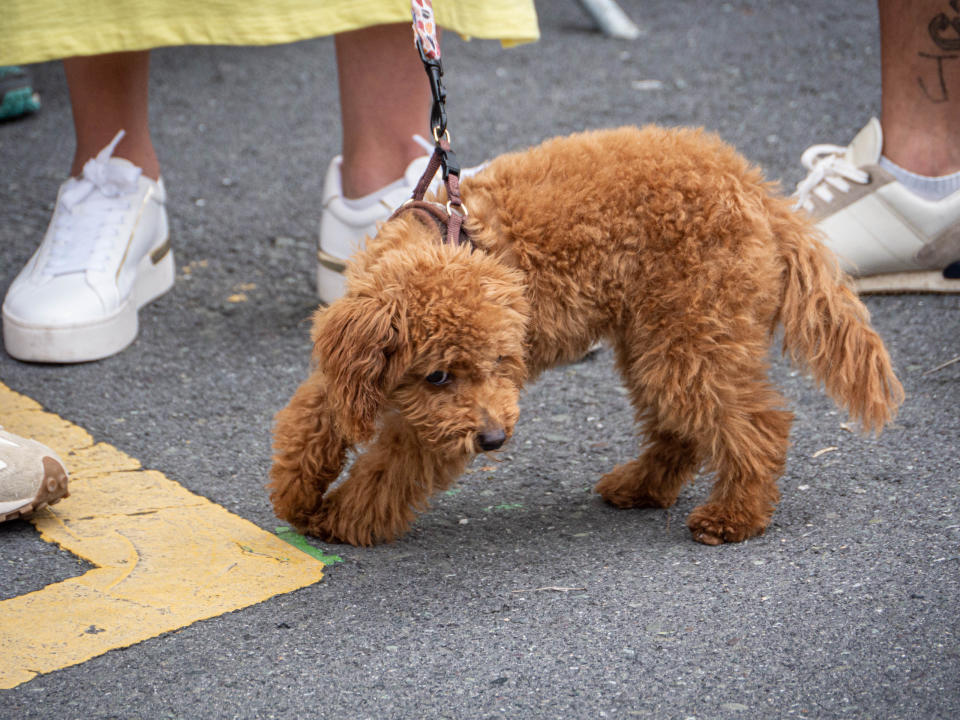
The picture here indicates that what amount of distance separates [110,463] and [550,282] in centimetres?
135

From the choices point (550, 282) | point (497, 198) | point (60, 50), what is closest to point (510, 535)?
point (550, 282)

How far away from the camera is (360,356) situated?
7.02 ft

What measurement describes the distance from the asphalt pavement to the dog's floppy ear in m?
0.43

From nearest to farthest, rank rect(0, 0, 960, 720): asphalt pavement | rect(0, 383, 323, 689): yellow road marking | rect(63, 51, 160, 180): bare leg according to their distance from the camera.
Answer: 1. rect(0, 0, 960, 720): asphalt pavement
2. rect(0, 383, 323, 689): yellow road marking
3. rect(63, 51, 160, 180): bare leg

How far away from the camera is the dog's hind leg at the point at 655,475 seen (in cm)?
266

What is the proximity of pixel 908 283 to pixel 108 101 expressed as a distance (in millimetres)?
2862

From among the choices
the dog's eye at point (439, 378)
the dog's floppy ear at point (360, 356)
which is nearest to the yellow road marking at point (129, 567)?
the dog's floppy ear at point (360, 356)

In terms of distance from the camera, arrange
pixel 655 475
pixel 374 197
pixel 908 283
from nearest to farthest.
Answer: pixel 655 475 → pixel 374 197 → pixel 908 283

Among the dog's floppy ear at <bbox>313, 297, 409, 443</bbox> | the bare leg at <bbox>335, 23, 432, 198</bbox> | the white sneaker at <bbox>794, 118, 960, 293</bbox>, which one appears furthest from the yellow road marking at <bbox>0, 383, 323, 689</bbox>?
the white sneaker at <bbox>794, 118, 960, 293</bbox>

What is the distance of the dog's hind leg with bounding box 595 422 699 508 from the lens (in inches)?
105

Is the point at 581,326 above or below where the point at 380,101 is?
below

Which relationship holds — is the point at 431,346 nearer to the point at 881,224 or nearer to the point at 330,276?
the point at 330,276

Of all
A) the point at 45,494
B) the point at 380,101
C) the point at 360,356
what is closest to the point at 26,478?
the point at 45,494

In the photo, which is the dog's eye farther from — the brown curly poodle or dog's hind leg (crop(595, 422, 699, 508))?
dog's hind leg (crop(595, 422, 699, 508))
